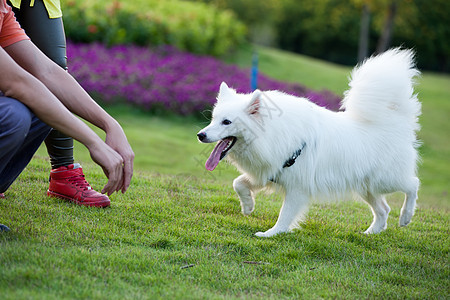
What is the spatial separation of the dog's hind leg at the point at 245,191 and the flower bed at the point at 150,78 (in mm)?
6493

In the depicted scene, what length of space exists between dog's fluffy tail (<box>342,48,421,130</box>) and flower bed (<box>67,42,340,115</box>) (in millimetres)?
6597

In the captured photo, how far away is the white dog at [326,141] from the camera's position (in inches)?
135

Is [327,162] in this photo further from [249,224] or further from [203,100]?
[203,100]

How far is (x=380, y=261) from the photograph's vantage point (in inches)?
122

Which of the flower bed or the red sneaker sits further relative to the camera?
the flower bed

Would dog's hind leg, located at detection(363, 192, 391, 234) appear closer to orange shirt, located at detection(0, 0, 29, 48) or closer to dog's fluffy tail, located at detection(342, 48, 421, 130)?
dog's fluffy tail, located at detection(342, 48, 421, 130)

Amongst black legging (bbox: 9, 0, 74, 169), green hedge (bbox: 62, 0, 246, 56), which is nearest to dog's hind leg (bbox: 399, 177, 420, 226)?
black legging (bbox: 9, 0, 74, 169)

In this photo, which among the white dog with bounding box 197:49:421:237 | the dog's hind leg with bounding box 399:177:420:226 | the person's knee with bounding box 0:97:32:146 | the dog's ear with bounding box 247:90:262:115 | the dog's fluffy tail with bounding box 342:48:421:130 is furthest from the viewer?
the dog's hind leg with bounding box 399:177:420:226

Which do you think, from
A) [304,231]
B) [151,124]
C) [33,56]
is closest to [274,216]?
[304,231]

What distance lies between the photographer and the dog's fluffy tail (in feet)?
12.2

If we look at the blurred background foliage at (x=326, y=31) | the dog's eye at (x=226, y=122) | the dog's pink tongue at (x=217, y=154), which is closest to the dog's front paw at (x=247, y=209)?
the dog's pink tongue at (x=217, y=154)

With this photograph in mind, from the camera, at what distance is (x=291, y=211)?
3.50 m

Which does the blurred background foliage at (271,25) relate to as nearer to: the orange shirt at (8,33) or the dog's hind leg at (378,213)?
the dog's hind leg at (378,213)

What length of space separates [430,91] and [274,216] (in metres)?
17.7
